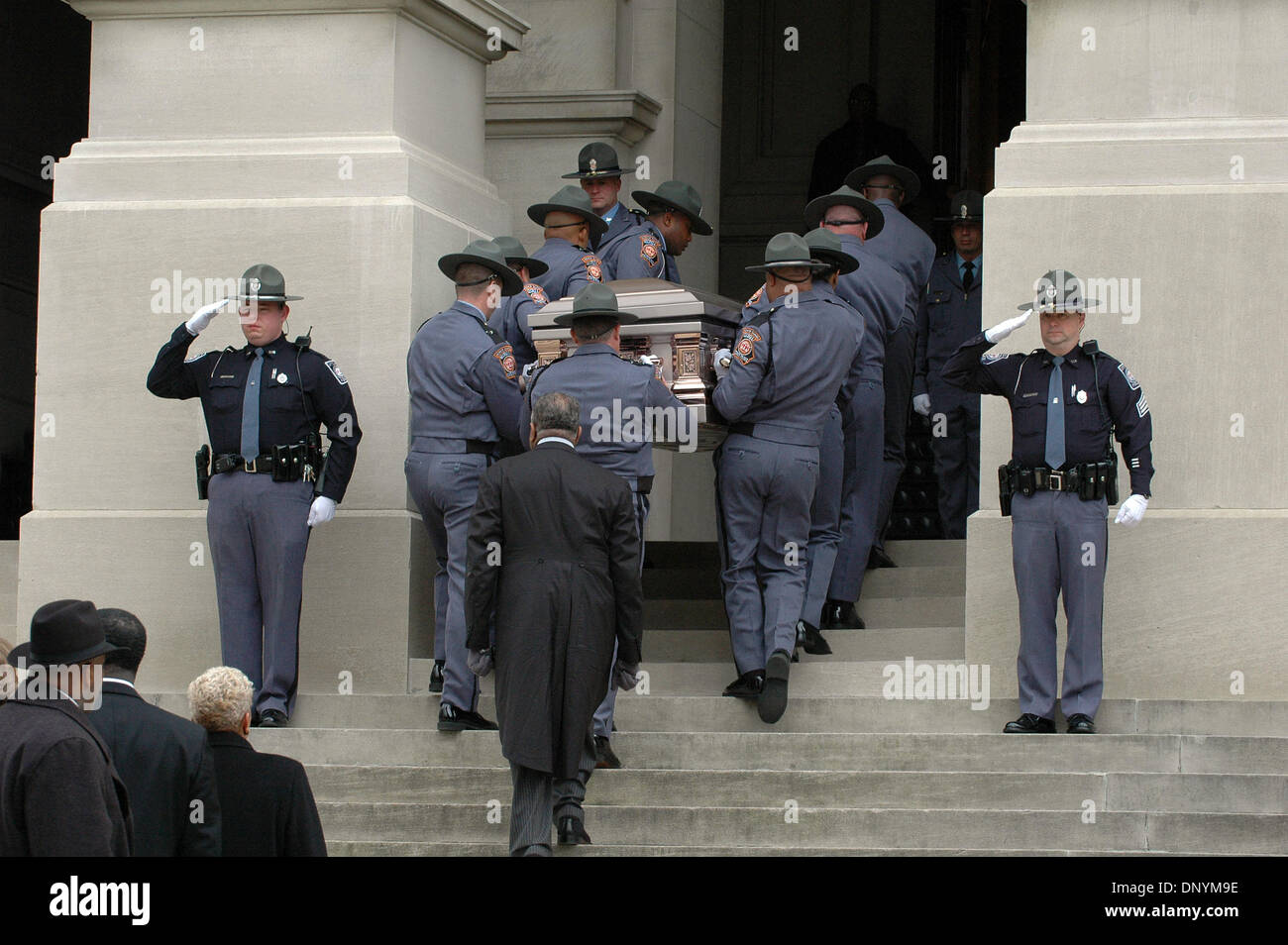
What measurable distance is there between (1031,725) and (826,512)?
1594mm

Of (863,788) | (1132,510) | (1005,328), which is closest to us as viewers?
(863,788)

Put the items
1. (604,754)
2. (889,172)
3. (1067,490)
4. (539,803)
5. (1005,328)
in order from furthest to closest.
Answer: (889,172)
(1005,328)
(1067,490)
(604,754)
(539,803)

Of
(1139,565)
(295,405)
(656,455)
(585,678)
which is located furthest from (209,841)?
(656,455)

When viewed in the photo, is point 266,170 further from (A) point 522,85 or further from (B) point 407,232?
(A) point 522,85

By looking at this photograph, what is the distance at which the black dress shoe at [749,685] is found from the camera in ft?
32.9

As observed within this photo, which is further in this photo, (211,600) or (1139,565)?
(211,600)

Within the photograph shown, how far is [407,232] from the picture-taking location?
11.1m

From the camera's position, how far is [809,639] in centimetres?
1064

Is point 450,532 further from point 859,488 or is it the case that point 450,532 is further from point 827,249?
point 859,488

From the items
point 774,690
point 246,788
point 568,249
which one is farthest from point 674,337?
point 246,788

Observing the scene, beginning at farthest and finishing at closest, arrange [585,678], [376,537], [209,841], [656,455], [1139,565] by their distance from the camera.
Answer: [656,455]
[376,537]
[1139,565]
[585,678]
[209,841]

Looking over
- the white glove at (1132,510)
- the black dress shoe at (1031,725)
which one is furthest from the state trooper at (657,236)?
the black dress shoe at (1031,725)

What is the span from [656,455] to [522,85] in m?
2.43

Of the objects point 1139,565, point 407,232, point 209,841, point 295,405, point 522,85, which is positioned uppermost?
point 522,85
